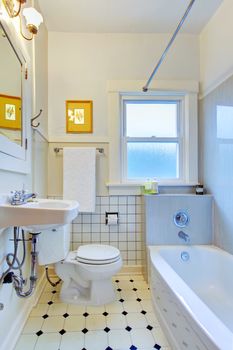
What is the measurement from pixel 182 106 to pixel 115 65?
84 cm

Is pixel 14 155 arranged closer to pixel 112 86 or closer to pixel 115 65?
pixel 112 86

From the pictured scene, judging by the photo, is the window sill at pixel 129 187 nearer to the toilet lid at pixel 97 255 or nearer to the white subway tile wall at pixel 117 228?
the white subway tile wall at pixel 117 228

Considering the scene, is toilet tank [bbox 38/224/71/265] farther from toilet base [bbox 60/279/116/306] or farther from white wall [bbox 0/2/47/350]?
toilet base [bbox 60/279/116/306]

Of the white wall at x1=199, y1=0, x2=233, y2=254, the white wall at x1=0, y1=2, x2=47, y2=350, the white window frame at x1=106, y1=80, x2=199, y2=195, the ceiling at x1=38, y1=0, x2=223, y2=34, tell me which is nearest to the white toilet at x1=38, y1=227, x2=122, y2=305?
the white wall at x1=0, y1=2, x2=47, y2=350

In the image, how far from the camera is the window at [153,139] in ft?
8.02

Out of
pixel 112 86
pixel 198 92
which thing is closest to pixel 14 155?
pixel 112 86

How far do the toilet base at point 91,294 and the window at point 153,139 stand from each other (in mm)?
1067

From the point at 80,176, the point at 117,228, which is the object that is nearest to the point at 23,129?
the point at 80,176

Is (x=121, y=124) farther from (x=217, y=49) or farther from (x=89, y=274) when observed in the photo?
(x=89, y=274)

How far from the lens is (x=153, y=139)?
8.02ft

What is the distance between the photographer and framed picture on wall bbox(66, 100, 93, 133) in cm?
233

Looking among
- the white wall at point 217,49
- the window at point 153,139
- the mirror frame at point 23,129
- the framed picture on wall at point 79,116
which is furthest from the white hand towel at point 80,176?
the white wall at point 217,49

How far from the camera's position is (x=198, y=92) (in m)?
2.39

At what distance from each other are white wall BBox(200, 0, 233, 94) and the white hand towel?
1.36 metres
